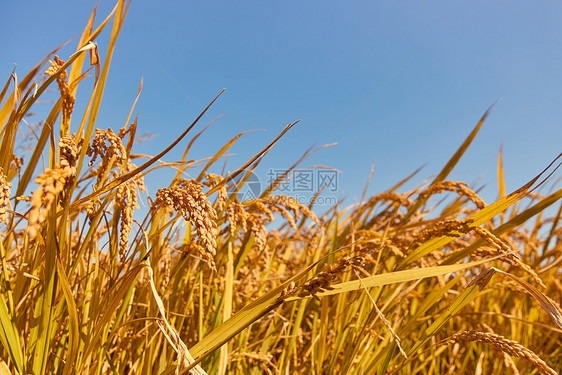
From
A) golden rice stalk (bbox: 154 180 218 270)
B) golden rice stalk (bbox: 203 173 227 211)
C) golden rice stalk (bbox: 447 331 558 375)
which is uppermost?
golden rice stalk (bbox: 203 173 227 211)

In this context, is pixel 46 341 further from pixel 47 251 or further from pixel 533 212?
pixel 533 212

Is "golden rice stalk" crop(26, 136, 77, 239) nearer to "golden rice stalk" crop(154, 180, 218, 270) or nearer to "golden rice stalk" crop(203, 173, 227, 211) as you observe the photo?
"golden rice stalk" crop(154, 180, 218, 270)

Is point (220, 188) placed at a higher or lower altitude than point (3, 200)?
higher

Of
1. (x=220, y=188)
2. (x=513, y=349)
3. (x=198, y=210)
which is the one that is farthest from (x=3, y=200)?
(x=513, y=349)

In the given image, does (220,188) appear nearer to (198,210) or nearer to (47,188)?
(198,210)

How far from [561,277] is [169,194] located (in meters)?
4.20

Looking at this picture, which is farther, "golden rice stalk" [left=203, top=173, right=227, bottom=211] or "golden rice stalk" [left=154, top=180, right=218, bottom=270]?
"golden rice stalk" [left=203, top=173, right=227, bottom=211]

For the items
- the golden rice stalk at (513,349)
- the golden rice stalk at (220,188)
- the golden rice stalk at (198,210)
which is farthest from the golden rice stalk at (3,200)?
the golden rice stalk at (513,349)

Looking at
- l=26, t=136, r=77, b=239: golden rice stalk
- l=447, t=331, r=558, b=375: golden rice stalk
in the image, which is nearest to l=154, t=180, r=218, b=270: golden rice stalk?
l=26, t=136, r=77, b=239: golden rice stalk

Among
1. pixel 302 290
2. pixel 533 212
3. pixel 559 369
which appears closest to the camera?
pixel 302 290

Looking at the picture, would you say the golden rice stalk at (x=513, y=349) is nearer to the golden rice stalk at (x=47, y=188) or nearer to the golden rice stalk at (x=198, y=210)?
the golden rice stalk at (x=198, y=210)

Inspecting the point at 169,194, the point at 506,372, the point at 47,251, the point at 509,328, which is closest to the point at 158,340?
the point at 47,251

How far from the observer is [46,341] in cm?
79

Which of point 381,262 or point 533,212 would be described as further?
point 381,262
